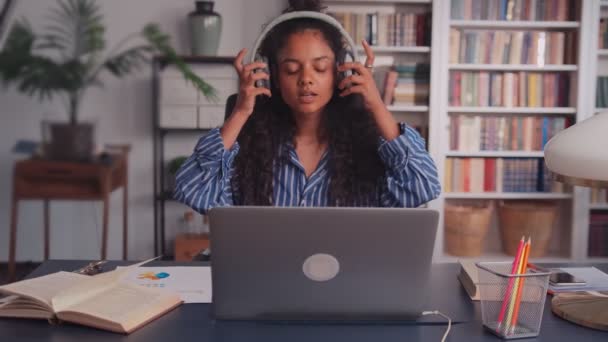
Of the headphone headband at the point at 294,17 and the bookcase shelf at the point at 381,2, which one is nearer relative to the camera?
the headphone headband at the point at 294,17

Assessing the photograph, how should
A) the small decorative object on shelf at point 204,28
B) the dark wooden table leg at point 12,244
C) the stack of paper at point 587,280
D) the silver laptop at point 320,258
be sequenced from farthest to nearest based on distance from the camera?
the small decorative object on shelf at point 204,28 → the dark wooden table leg at point 12,244 → the stack of paper at point 587,280 → the silver laptop at point 320,258

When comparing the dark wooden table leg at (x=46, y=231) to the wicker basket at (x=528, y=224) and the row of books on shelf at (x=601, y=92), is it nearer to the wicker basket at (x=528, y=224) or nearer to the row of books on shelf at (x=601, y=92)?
the wicker basket at (x=528, y=224)

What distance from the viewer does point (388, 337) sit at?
0.80 m

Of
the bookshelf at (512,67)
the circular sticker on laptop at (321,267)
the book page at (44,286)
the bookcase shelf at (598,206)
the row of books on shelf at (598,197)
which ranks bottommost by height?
the bookcase shelf at (598,206)

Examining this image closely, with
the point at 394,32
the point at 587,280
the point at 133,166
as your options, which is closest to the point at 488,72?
the point at 394,32

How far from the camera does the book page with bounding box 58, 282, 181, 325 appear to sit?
0.82m

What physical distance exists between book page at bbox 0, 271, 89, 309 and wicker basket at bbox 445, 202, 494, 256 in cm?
209

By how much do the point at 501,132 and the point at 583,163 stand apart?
2109 mm

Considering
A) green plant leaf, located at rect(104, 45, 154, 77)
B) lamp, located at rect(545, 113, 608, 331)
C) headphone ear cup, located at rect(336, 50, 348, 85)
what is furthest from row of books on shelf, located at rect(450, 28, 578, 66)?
lamp, located at rect(545, 113, 608, 331)

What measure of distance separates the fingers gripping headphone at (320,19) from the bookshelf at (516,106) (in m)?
1.47

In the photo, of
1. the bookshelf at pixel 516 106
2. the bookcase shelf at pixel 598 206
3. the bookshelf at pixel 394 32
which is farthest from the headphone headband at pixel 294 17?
the bookcase shelf at pixel 598 206

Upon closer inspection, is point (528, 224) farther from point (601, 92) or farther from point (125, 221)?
point (125, 221)

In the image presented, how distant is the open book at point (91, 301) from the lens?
0.82 m

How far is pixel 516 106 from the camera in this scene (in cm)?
287
